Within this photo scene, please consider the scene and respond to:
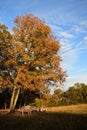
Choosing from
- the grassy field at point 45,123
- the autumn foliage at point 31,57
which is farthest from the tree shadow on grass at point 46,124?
the autumn foliage at point 31,57

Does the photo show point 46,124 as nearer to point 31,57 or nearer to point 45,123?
point 45,123

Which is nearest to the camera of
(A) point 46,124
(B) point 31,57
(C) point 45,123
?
(A) point 46,124

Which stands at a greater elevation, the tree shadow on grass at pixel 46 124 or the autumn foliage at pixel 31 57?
the autumn foliage at pixel 31 57

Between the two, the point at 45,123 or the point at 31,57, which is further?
the point at 31,57

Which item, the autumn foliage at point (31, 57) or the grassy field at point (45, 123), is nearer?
the grassy field at point (45, 123)

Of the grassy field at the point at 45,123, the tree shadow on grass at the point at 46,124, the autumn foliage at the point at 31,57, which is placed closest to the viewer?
the tree shadow on grass at the point at 46,124

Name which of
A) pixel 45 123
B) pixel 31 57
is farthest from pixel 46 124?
pixel 31 57

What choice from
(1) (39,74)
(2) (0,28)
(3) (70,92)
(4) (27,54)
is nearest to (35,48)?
(4) (27,54)

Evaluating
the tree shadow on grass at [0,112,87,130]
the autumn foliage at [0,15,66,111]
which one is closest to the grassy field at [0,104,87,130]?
the tree shadow on grass at [0,112,87,130]

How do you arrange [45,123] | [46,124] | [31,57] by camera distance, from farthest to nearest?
[31,57] < [45,123] < [46,124]

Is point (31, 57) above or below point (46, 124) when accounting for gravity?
above

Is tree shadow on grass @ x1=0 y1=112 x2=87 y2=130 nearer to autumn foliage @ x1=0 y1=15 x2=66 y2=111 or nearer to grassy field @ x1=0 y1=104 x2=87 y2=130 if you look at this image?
grassy field @ x1=0 y1=104 x2=87 y2=130

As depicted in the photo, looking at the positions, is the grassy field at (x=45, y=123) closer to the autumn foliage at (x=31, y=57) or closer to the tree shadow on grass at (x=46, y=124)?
the tree shadow on grass at (x=46, y=124)

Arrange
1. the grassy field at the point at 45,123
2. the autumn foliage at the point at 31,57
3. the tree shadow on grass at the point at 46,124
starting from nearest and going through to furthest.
Result: the tree shadow on grass at the point at 46,124 → the grassy field at the point at 45,123 → the autumn foliage at the point at 31,57
